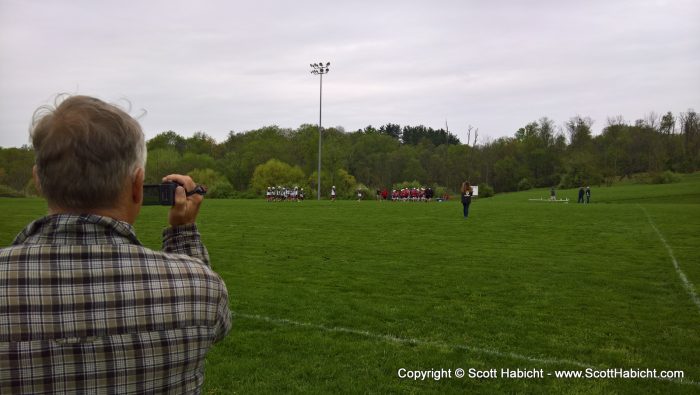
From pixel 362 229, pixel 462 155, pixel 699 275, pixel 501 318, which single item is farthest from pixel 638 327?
pixel 462 155

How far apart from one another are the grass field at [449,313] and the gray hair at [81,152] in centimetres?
370

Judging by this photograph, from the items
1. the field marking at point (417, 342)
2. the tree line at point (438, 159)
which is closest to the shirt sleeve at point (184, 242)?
the field marking at point (417, 342)

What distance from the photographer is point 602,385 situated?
17.3 feet

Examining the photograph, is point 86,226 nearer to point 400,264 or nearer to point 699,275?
point 400,264

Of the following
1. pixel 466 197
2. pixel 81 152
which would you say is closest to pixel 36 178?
pixel 81 152

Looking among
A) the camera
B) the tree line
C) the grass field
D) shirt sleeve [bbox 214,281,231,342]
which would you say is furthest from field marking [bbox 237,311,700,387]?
the tree line

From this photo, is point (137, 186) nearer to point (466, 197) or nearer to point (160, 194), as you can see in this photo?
point (160, 194)

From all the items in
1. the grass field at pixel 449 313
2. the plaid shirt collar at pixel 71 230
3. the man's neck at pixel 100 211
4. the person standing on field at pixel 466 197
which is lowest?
the grass field at pixel 449 313

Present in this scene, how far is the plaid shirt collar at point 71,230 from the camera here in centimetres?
171

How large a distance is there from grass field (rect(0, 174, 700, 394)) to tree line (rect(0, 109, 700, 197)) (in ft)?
223

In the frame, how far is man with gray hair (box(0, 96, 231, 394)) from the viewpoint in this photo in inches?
64.4

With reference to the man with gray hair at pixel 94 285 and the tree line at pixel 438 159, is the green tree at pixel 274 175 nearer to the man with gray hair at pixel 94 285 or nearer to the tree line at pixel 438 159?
the tree line at pixel 438 159

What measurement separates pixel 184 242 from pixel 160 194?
214mm

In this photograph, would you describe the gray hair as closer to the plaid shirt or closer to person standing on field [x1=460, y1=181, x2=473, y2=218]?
the plaid shirt
